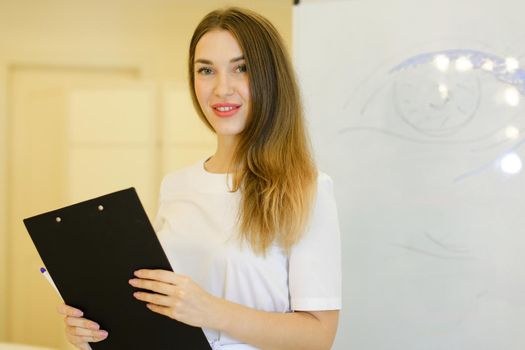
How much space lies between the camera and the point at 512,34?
1.70 meters

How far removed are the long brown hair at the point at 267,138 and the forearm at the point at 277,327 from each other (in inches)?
5.6

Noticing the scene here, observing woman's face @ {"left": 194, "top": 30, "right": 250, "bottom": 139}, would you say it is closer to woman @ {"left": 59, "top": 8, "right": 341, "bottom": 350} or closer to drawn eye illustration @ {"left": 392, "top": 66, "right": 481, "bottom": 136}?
woman @ {"left": 59, "top": 8, "right": 341, "bottom": 350}

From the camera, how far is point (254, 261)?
1.28m

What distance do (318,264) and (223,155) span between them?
1.18 ft

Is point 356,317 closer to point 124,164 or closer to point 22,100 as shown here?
point 124,164

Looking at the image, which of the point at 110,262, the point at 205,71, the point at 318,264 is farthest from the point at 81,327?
the point at 205,71

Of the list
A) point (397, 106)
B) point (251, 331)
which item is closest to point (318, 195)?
point (251, 331)

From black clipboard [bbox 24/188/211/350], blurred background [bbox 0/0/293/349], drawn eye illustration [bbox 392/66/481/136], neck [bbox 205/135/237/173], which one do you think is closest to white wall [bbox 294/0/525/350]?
drawn eye illustration [bbox 392/66/481/136]

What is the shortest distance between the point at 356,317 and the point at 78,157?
7.06ft

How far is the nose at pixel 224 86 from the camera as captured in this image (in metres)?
1.34

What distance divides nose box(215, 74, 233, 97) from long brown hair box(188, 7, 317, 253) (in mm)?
47

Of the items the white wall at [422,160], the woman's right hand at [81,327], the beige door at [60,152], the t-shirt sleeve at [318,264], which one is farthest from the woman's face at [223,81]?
the beige door at [60,152]

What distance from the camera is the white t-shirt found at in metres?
1.26

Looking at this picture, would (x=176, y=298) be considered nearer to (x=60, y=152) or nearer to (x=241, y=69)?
(x=241, y=69)
